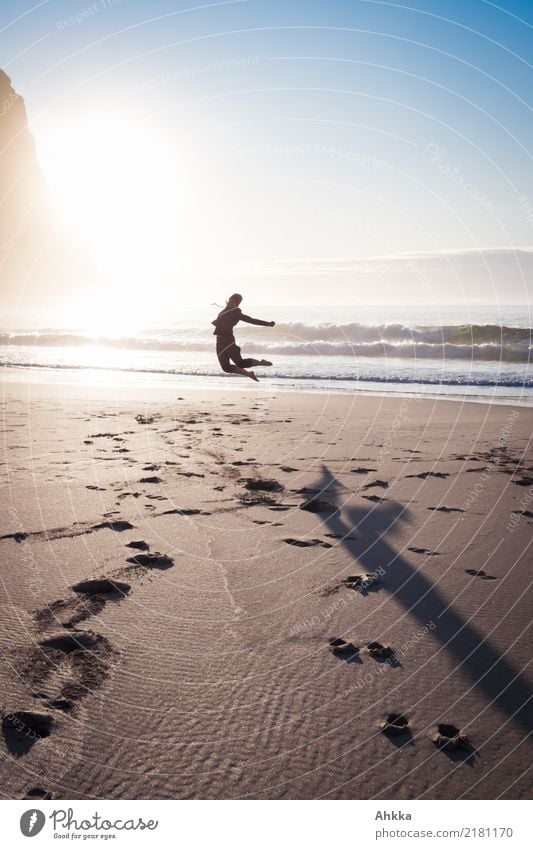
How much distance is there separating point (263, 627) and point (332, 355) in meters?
31.7

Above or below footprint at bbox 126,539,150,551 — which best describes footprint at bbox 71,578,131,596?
below

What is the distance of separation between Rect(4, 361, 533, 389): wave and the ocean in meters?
0.04

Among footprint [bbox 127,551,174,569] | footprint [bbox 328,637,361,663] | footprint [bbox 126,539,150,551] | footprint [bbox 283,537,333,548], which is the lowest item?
footprint [bbox 328,637,361,663]

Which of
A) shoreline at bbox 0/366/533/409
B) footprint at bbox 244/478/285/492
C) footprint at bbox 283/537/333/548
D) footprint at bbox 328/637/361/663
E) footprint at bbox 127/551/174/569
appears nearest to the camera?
footprint at bbox 328/637/361/663

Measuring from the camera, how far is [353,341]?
4028 cm

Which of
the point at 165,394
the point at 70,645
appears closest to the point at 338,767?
the point at 70,645

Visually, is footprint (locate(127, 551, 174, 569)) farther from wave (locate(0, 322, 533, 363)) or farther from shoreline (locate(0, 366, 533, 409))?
wave (locate(0, 322, 533, 363))

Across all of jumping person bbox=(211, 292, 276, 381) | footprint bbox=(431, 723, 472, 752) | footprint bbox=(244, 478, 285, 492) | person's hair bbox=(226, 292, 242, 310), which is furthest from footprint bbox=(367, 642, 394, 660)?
person's hair bbox=(226, 292, 242, 310)

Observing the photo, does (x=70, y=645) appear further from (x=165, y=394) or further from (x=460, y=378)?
(x=460, y=378)

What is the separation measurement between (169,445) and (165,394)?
8.26 meters

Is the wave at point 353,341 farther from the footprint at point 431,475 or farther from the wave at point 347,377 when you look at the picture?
the footprint at point 431,475

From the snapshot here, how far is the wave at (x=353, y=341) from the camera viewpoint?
34688 mm

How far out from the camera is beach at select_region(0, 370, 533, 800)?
323 centimetres

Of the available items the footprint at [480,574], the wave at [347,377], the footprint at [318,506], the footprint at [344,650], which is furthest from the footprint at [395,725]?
the wave at [347,377]
